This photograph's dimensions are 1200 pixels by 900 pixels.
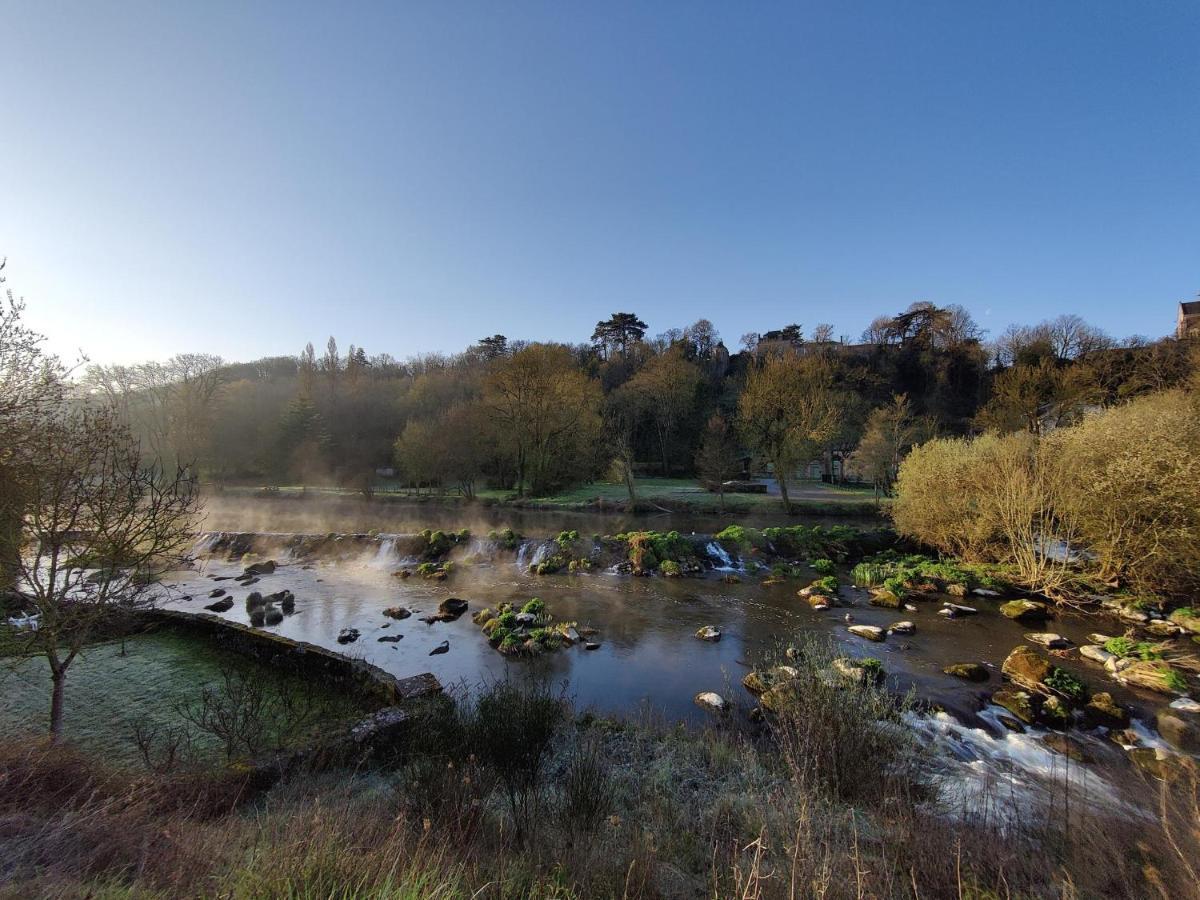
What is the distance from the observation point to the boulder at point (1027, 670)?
10.2 meters

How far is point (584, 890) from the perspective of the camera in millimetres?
3346

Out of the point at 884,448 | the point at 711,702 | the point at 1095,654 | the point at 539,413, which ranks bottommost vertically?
the point at 711,702

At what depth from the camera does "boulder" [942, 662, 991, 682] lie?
10766 mm

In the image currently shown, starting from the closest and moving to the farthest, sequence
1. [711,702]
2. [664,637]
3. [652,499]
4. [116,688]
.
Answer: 1. [116,688]
2. [711,702]
3. [664,637]
4. [652,499]

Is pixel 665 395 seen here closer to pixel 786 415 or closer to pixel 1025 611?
pixel 786 415

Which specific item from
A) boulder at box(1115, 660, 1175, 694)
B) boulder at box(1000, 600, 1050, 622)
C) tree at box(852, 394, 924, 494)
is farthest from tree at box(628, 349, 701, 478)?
boulder at box(1115, 660, 1175, 694)

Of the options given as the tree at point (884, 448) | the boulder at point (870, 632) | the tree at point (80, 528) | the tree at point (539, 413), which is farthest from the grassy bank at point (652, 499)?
the tree at point (80, 528)

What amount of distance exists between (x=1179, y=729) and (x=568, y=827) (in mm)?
11028

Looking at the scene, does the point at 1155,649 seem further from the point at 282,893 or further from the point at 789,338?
the point at 789,338

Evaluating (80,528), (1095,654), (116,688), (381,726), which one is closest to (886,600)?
(1095,654)

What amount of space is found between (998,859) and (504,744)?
188 inches

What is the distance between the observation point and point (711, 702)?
9758mm

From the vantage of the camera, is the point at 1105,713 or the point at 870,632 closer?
the point at 1105,713

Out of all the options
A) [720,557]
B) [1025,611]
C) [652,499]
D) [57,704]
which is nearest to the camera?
[57,704]
